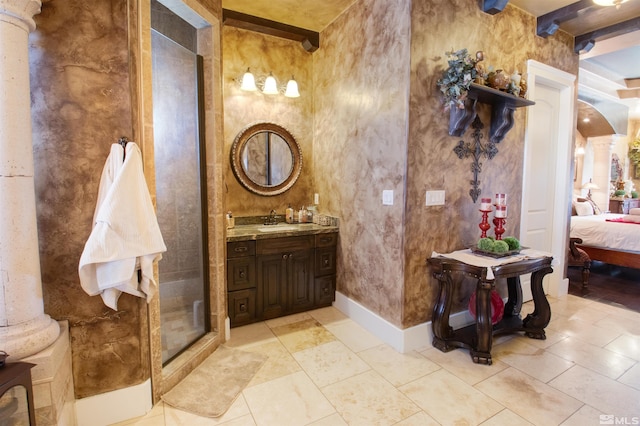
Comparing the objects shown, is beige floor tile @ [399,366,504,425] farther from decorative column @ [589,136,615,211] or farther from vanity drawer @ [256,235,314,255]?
decorative column @ [589,136,615,211]

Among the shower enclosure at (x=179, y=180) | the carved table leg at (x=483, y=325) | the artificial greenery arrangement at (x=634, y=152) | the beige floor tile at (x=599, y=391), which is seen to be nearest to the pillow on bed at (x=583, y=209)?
the artificial greenery arrangement at (x=634, y=152)

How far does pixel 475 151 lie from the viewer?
278cm

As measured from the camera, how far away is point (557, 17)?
2.99 metres

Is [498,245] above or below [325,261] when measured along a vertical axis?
above

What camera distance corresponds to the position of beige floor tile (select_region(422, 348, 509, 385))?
219 centimetres

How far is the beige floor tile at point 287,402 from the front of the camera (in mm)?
1806

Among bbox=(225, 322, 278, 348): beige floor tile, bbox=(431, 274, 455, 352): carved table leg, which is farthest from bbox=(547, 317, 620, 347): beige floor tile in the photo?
bbox=(225, 322, 278, 348): beige floor tile

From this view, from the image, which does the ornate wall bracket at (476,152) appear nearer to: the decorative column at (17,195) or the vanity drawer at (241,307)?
the vanity drawer at (241,307)

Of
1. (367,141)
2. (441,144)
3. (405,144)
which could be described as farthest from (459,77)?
(367,141)

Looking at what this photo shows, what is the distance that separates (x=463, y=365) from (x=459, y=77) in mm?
2151

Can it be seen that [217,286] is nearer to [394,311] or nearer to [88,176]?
[88,176]

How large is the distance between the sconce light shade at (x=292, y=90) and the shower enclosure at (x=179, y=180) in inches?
48.3

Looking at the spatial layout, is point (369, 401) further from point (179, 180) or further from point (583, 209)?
point (583, 209)

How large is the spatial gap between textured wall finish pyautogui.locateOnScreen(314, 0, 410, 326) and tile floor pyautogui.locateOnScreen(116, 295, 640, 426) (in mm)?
501
